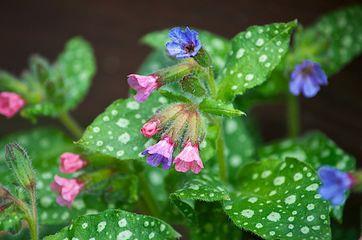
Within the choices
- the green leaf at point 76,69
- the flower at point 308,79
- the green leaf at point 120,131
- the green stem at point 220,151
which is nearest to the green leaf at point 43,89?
the green leaf at point 76,69

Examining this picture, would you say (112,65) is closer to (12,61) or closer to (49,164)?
(12,61)

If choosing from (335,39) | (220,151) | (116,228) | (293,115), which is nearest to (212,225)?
(220,151)

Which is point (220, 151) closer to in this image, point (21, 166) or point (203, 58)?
point (203, 58)

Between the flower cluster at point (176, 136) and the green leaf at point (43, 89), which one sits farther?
the green leaf at point (43, 89)

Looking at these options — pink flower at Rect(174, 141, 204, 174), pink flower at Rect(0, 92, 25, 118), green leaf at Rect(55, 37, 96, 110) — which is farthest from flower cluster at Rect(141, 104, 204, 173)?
green leaf at Rect(55, 37, 96, 110)

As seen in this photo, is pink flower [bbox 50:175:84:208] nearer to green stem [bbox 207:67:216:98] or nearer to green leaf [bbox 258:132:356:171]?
green stem [bbox 207:67:216:98]

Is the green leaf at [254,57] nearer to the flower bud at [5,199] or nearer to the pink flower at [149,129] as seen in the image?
the pink flower at [149,129]
